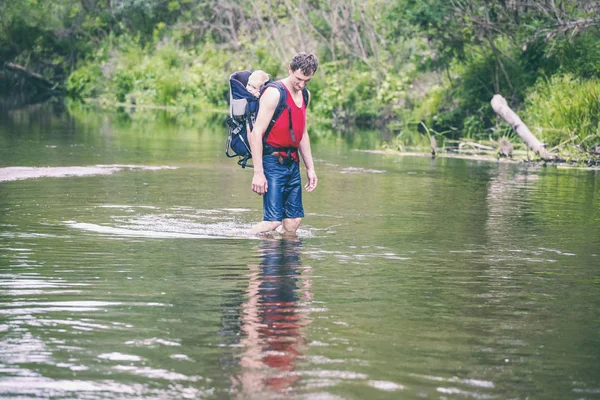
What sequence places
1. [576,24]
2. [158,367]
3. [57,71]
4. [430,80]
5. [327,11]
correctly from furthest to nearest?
[57,71], [327,11], [430,80], [576,24], [158,367]

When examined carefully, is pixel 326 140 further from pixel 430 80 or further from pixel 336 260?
pixel 336 260

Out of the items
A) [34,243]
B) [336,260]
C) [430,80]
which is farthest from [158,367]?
[430,80]

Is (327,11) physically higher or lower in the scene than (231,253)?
higher

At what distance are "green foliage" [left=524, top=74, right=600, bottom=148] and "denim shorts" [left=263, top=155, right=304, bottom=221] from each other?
11.2 m

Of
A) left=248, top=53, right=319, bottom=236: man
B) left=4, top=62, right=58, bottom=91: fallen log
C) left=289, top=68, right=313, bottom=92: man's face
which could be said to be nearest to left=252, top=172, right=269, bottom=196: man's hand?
left=248, top=53, right=319, bottom=236: man

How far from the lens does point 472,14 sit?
27125mm

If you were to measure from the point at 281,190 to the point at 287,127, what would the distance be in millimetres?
592

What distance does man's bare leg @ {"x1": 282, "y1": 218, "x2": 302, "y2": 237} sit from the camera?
34.1 feet

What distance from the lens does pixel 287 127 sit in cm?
979

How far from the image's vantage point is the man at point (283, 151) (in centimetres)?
960

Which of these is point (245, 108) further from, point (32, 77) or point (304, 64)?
point (32, 77)

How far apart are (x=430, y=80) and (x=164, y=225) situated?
22845 millimetres

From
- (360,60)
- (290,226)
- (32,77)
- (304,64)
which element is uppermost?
(360,60)

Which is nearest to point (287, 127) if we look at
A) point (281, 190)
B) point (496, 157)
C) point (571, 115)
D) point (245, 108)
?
point (245, 108)
